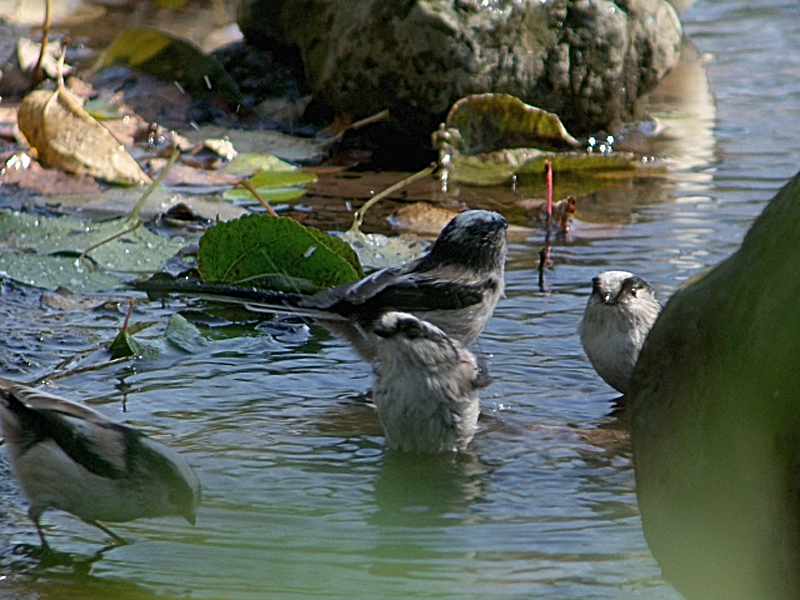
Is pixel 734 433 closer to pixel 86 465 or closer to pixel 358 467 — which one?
pixel 358 467

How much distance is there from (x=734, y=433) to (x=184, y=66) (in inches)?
285

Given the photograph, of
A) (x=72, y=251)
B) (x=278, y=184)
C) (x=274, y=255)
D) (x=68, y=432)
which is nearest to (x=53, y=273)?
(x=72, y=251)

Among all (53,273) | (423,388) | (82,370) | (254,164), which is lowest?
(254,164)

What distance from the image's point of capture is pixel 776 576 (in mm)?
2600

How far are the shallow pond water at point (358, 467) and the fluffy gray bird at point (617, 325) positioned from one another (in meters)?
0.12

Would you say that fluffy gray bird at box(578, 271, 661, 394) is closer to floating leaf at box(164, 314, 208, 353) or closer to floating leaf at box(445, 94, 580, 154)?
floating leaf at box(164, 314, 208, 353)

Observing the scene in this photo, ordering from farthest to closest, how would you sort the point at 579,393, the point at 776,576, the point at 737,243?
the point at 737,243 < the point at 579,393 < the point at 776,576

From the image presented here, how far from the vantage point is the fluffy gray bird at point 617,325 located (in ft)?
14.9

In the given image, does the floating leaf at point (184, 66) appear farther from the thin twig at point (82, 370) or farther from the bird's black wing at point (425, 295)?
the thin twig at point (82, 370)

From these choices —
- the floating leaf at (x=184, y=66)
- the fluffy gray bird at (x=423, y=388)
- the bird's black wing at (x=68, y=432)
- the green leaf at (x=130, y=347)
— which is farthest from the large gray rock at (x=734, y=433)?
the floating leaf at (x=184, y=66)

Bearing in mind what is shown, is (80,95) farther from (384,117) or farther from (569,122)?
(569,122)

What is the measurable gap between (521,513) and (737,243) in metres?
3.24

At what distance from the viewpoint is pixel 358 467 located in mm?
3912

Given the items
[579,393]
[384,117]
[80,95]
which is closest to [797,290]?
[579,393]
